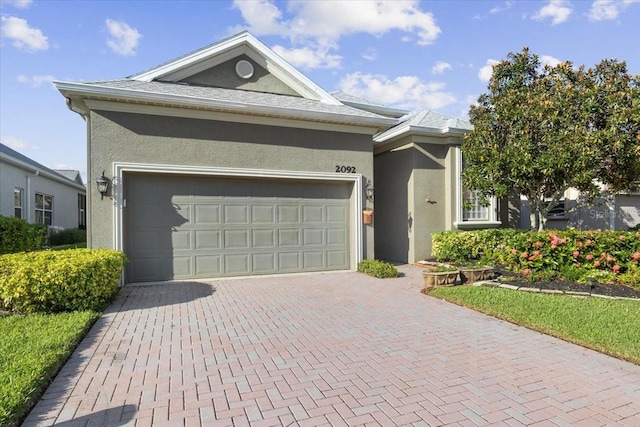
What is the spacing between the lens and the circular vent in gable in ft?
35.0

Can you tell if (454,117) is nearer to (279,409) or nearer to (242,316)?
(242,316)

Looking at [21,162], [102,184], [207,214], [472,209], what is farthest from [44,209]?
[472,209]

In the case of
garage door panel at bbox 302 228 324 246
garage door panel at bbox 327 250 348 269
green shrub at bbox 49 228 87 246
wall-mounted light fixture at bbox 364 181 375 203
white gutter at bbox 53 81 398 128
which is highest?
white gutter at bbox 53 81 398 128

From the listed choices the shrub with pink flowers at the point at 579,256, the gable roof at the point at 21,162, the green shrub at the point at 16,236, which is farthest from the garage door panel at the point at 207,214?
the gable roof at the point at 21,162

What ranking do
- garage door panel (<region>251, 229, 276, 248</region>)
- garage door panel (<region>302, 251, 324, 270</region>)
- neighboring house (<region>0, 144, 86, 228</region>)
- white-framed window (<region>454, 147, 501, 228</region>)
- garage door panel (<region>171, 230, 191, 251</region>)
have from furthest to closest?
neighboring house (<region>0, 144, 86, 228</region>) → white-framed window (<region>454, 147, 501, 228</region>) → garage door panel (<region>302, 251, 324, 270</region>) → garage door panel (<region>251, 229, 276, 248</region>) → garage door panel (<region>171, 230, 191, 251</region>)

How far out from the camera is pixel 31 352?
4133 millimetres

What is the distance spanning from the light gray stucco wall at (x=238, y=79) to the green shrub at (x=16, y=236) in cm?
674

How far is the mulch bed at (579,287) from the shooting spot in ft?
23.8

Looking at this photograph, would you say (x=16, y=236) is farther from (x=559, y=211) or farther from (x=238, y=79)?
(x=559, y=211)

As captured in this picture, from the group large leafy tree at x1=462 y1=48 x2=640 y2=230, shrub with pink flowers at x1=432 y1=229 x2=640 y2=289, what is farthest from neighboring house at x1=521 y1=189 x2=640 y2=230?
shrub with pink flowers at x1=432 y1=229 x2=640 y2=289

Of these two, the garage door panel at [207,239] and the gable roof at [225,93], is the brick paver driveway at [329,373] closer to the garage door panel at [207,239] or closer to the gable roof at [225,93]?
the garage door panel at [207,239]

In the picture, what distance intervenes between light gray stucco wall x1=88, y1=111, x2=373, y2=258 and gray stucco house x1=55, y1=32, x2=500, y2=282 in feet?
0.09

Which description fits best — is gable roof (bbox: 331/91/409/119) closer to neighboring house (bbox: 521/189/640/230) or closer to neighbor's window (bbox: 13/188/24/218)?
neighboring house (bbox: 521/189/640/230)

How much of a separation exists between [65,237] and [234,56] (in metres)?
13.0
